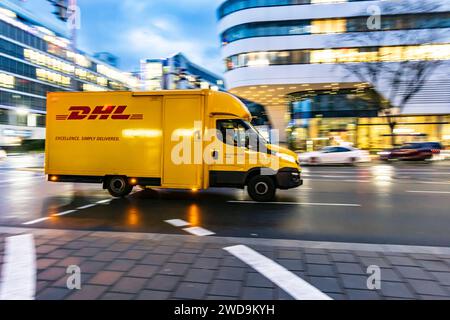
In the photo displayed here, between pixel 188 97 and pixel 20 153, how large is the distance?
41.9 meters

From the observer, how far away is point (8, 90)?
198 feet

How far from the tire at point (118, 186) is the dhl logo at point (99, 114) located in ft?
5.87

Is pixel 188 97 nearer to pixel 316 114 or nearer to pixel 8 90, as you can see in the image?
pixel 316 114

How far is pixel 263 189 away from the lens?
953 centimetres

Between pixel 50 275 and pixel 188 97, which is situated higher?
pixel 188 97

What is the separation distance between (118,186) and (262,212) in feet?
14.9

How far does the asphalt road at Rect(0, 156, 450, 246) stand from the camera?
21.4ft

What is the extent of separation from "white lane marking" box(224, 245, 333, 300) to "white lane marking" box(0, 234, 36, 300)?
8.57 ft

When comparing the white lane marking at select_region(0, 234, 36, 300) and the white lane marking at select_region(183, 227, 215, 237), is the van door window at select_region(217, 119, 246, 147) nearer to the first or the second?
the white lane marking at select_region(183, 227, 215, 237)

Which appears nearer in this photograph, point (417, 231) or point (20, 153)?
point (417, 231)

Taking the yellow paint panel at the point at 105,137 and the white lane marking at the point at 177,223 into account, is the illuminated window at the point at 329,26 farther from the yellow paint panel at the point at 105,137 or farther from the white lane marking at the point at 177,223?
the white lane marking at the point at 177,223

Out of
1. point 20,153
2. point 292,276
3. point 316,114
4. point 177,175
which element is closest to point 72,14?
point 177,175
